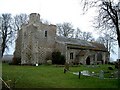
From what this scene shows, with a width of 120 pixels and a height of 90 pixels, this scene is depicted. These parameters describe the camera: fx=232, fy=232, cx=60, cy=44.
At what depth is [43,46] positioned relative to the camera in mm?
52812

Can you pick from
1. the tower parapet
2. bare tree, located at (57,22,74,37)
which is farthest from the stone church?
bare tree, located at (57,22,74,37)

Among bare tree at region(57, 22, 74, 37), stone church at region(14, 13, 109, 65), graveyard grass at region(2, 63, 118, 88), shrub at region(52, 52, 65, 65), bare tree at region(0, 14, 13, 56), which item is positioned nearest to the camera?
graveyard grass at region(2, 63, 118, 88)

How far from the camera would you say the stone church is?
5103 cm

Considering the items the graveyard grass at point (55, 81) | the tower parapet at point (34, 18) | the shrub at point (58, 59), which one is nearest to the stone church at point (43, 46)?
the tower parapet at point (34, 18)

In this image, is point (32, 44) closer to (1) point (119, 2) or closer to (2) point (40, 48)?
(2) point (40, 48)

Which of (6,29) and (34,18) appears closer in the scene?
(34,18)

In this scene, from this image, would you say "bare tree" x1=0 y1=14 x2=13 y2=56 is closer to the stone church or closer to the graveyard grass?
the stone church

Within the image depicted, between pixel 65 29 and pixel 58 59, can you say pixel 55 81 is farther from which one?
pixel 65 29

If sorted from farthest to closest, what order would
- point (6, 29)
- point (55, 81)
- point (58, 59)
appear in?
point (6, 29)
point (58, 59)
point (55, 81)

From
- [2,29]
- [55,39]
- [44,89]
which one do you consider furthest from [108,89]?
[2,29]

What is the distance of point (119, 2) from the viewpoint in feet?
77.0

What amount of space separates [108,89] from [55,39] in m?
37.9

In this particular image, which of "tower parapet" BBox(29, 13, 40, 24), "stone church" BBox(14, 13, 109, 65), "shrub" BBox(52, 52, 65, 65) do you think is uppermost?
"tower parapet" BBox(29, 13, 40, 24)

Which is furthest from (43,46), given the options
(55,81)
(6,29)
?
(55,81)
